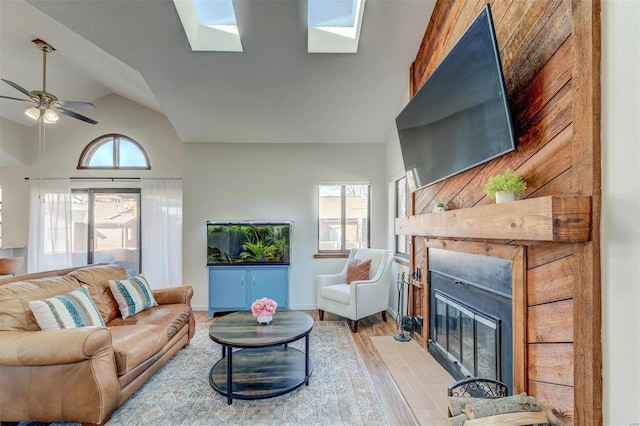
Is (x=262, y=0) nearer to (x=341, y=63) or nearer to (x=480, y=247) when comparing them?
(x=341, y=63)

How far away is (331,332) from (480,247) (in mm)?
2132

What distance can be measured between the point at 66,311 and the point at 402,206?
3.64 metres

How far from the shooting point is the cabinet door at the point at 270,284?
420cm

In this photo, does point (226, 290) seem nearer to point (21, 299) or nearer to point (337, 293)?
point (337, 293)

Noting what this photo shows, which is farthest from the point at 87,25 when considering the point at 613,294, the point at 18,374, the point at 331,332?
the point at 613,294

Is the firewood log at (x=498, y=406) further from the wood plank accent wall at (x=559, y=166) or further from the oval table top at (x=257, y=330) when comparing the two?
the oval table top at (x=257, y=330)

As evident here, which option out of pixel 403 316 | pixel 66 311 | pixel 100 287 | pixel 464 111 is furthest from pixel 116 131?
pixel 464 111

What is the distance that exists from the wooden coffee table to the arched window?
387 cm

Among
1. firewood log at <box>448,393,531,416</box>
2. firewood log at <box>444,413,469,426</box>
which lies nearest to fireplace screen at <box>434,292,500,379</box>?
firewood log at <box>448,393,531,416</box>

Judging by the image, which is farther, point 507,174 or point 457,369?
point 457,369

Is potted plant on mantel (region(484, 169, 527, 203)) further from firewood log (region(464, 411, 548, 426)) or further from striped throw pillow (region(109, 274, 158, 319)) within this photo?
striped throw pillow (region(109, 274, 158, 319))

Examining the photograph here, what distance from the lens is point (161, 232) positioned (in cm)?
505

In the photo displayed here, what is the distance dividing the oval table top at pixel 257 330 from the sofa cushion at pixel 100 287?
1.01 meters

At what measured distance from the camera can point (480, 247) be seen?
6.83 feet
